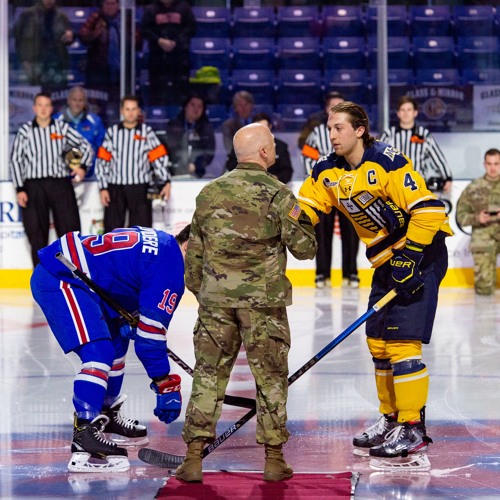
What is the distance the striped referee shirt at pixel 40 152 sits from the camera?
985cm

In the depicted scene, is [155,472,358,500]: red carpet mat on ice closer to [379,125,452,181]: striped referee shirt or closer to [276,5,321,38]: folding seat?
[379,125,452,181]: striped referee shirt

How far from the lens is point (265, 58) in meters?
11.9

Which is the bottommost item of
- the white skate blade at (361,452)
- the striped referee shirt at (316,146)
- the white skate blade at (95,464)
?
the white skate blade at (361,452)

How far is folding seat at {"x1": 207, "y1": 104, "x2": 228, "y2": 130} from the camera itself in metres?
10.8

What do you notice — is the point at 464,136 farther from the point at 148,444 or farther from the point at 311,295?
the point at 148,444

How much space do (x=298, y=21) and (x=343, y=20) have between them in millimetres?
553

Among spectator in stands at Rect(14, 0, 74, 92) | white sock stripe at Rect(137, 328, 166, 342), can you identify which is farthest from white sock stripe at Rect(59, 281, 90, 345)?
spectator in stands at Rect(14, 0, 74, 92)

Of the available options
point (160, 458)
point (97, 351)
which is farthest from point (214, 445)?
point (97, 351)

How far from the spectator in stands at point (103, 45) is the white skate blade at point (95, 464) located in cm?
717

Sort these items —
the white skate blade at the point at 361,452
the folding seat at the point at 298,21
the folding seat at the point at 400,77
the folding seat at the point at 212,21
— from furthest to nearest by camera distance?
the folding seat at the point at 298,21, the folding seat at the point at 212,21, the folding seat at the point at 400,77, the white skate blade at the point at 361,452

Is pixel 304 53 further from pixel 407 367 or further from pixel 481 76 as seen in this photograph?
pixel 407 367

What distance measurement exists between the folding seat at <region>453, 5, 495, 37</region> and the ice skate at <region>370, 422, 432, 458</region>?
7875mm

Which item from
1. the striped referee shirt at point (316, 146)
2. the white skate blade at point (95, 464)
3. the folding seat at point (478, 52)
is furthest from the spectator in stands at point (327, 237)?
the white skate blade at point (95, 464)

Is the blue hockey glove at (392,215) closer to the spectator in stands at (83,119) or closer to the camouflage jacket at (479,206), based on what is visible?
the camouflage jacket at (479,206)
